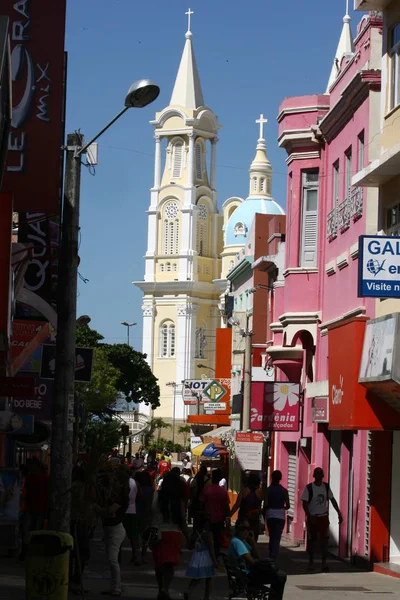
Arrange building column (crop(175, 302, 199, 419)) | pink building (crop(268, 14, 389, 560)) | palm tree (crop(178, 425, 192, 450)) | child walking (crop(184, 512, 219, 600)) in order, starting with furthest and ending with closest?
building column (crop(175, 302, 199, 419)), palm tree (crop(178, 425, 192, 450)), pink building (crop(268, 14, 389, 560)), child walking (crop(184, 512, 219, 600))

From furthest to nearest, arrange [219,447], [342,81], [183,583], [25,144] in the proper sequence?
1. [219,447]
2. [342,81]
3. [183,583]
4. [25,144]

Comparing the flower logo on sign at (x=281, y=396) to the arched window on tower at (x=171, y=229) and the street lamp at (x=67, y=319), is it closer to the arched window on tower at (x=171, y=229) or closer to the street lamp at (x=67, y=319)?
the street lamp at (x=67, y=319)

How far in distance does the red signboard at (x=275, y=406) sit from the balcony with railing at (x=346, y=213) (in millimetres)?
4586

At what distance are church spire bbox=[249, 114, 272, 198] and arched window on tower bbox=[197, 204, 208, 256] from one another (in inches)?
1004

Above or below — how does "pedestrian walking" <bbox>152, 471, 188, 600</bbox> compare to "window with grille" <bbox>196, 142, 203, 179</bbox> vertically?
below

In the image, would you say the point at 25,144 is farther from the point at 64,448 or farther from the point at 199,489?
the point at 199,489

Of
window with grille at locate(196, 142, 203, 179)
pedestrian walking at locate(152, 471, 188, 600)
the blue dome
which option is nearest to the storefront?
pedestrian walking at locate(152, 471, 188, 600)

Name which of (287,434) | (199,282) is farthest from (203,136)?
(287,434)

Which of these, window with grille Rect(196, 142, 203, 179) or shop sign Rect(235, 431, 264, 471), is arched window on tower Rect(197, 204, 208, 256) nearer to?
window with grille Rect(196, 142, 203, 179)

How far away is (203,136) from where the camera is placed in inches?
5925

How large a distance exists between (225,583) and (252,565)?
18.1ft

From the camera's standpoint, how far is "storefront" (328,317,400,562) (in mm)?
21703

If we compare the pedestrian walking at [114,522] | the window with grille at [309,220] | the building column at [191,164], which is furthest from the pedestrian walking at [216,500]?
the building column at [191,164]

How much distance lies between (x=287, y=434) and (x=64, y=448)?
60.3 ft
